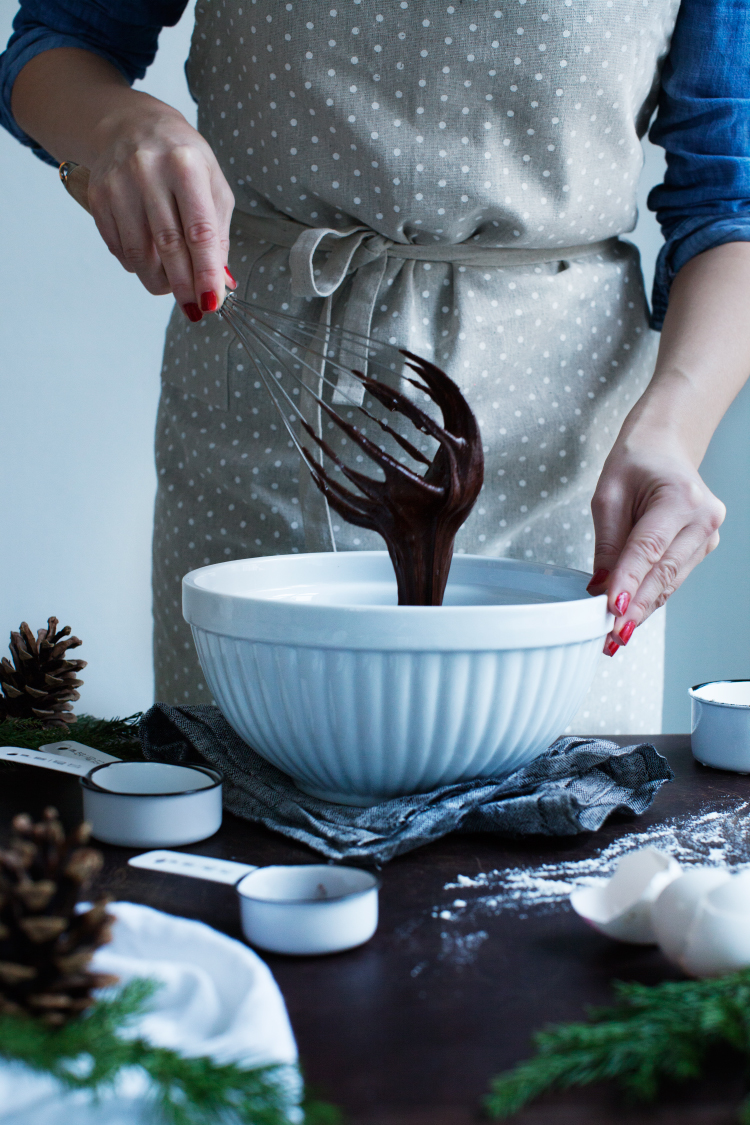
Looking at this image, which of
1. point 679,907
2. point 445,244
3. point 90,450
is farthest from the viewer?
point 90,450

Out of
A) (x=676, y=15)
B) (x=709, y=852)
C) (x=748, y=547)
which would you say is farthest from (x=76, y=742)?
(x=748, y=547)

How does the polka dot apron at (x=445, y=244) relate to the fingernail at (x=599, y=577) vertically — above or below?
above

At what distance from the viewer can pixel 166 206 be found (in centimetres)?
65

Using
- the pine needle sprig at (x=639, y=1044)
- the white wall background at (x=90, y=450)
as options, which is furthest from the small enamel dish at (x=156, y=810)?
the white wall background at (x=90, y=450)

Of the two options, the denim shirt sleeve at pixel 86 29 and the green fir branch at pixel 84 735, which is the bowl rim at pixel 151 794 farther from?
the denim shirt sleeve at pixel 86 29

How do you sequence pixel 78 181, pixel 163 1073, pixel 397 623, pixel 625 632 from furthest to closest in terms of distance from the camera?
pixel 78 181 → pixel 625 632 → pixel 397 623 → pixel 163 1073

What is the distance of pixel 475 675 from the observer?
0.55 m

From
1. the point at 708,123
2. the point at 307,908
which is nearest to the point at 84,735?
the point at 307,908

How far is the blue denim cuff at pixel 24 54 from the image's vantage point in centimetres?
92

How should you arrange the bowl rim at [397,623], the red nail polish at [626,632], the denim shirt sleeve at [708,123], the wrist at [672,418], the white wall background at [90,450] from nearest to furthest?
the bowl rim at [397,623] → the red nail polish at [626,632] → the wrist at [672,418] → the denim shirt sleeve at [708,123] → the white wall background at [90,450]

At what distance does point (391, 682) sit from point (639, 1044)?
24cm

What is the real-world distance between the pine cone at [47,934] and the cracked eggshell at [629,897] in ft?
0.72

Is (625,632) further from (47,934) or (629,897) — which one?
(47,934)

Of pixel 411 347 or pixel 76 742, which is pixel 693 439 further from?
pixel 76 742
